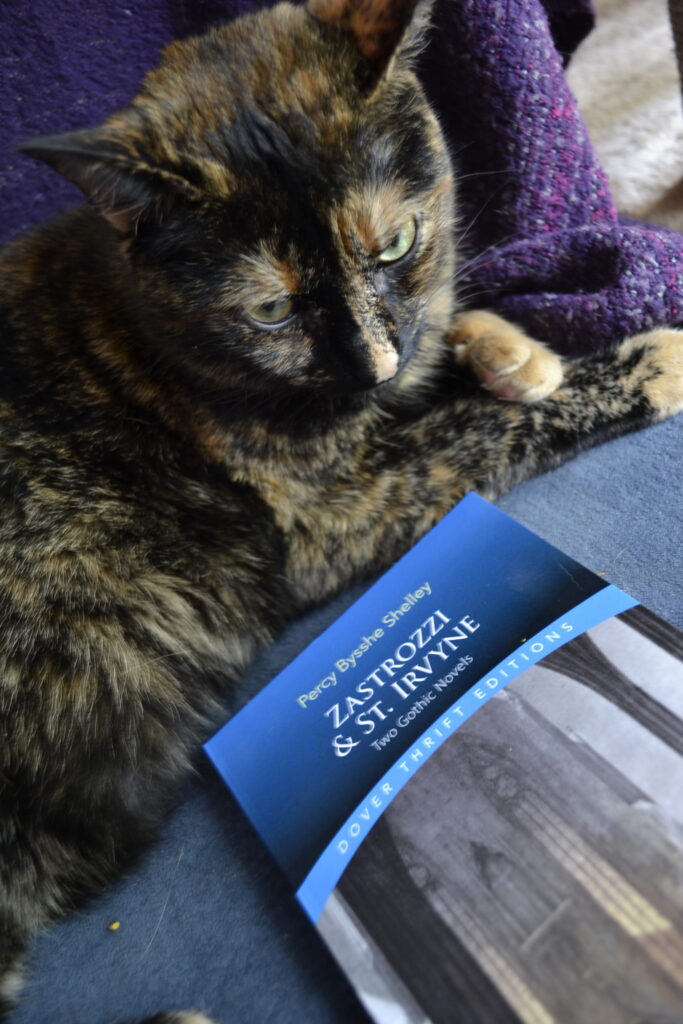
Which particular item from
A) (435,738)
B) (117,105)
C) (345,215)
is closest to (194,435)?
(345,215)

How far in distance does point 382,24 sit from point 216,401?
0.49 metres

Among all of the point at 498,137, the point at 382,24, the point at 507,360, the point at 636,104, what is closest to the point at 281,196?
the point at 382,24

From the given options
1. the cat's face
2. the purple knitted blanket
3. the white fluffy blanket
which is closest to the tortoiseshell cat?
the cat's face

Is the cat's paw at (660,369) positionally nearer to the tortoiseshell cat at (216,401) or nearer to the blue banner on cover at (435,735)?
the tortoiseshell cat at (216,401)

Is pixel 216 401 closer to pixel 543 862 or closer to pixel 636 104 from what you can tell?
pixel 543 862

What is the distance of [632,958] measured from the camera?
63 cm

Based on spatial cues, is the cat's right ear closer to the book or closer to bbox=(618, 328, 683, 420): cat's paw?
the book

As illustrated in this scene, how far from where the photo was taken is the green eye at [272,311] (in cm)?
83

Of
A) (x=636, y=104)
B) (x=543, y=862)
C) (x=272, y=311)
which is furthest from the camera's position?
(x=636, y=104)

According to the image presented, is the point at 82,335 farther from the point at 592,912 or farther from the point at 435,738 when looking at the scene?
the point at 592,912

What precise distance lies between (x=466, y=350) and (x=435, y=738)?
63 centimetres

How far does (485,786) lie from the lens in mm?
759

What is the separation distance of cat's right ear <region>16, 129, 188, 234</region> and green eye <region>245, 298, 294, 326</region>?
0.14 metres

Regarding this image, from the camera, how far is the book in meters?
0.65
